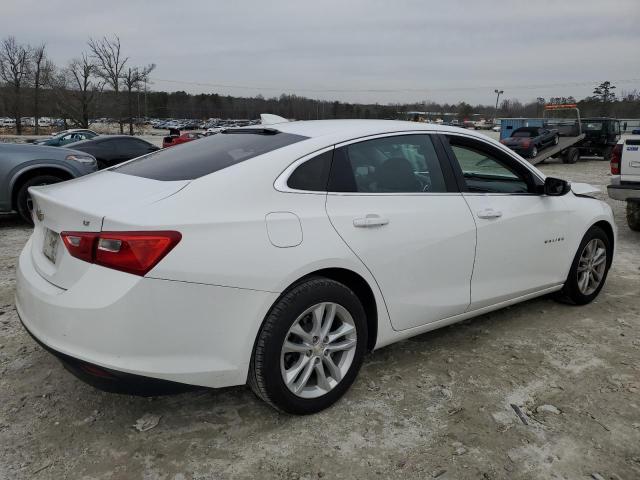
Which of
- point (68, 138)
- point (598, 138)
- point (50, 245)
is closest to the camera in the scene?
point (50, 245)

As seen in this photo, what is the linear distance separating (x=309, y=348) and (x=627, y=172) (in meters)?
6.29

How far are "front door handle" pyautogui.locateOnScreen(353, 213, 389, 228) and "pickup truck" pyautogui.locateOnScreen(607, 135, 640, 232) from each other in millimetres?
5531

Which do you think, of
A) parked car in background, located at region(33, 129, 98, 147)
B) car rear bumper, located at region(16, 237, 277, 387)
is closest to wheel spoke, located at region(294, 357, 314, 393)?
car rear bumper, located at region(16, 237, 277, 387)

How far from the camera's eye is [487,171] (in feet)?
12.6

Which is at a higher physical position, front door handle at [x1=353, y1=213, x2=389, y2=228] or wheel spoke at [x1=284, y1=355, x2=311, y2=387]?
front door handle at [x1=353, y1=213, x2=389, y2=228]

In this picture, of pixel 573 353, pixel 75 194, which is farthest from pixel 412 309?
pixel 75 194

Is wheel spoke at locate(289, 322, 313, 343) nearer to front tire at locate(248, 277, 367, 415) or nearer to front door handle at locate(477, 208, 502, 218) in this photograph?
front tire at locate(248, 277, 367, 415)

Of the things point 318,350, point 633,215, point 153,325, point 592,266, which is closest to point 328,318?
point 318,350

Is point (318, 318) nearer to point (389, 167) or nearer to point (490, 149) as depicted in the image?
→ point (389, 167)

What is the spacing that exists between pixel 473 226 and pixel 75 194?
7.60ft

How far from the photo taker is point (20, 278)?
8.79ft

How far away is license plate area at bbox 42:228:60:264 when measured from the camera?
2.44 meters

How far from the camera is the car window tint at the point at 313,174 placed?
8.60 feet

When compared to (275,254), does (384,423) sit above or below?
below
